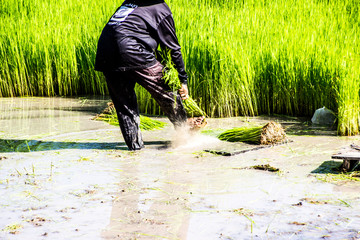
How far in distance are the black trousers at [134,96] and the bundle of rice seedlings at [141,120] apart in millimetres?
914

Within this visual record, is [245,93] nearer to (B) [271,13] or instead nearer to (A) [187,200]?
(B) [271,13]

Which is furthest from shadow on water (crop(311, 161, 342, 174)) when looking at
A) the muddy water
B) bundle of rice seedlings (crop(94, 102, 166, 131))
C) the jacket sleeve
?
bundle of rice seedlings (crop(94, 102, 166, 131))

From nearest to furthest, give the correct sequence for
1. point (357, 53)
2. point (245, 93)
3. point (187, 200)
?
point (187, 200) < point (357, 53) < point (245, 93)

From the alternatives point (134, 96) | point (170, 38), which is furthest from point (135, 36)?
point (134, 96)

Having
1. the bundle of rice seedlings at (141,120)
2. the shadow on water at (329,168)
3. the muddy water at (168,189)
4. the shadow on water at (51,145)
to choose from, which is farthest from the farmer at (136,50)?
the shadow on water at (329,168)

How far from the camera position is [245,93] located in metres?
6.12

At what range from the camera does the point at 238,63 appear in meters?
6.01

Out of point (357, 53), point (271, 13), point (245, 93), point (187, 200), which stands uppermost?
point (271, 13)

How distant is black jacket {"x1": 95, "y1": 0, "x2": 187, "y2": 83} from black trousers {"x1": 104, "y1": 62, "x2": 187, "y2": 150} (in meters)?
0.10

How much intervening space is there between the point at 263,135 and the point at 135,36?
4.87 ft

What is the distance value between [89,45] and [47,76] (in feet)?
2.67

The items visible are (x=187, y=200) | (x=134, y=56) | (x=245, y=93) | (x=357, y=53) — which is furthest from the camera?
(x=245, y=93)

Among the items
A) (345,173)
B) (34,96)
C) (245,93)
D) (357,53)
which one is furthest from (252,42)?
(34,96)

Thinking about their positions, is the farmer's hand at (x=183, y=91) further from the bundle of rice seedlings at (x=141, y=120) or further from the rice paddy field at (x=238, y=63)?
the rice paddy field at (x=238, y=63)
